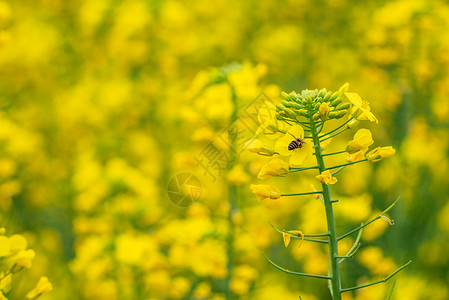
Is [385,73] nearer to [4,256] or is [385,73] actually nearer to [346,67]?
[346,67]

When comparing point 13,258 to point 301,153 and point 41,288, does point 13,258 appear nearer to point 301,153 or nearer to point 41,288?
point 41,288

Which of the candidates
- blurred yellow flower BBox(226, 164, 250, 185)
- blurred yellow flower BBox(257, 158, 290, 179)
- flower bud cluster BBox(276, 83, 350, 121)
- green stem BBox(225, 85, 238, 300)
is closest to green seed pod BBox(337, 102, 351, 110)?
flower bud cluster BBox(276, 83, 350, 121)

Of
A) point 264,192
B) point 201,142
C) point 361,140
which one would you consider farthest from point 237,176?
point 361,140

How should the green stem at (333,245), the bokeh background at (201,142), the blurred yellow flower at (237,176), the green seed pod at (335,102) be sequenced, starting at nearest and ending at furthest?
the green stem at (333,245)
the green seed pod at (335,102)
the blurred yellow flower at (237,176)
the bokeh background at (201,142)

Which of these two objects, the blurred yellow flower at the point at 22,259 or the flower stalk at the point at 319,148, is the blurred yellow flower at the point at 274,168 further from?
the blurred yellow flower at the point at 22,259

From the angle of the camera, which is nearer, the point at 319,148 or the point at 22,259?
the point at 319,148

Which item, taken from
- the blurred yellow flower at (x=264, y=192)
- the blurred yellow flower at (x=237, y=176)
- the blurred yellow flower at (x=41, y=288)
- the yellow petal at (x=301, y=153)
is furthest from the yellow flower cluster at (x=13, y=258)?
the blurred yellow flower at (x=237, y=176)
